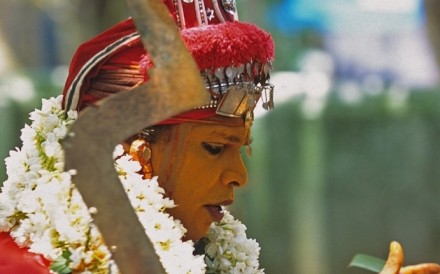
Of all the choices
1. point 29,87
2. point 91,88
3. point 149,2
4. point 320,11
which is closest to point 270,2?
point 320,11

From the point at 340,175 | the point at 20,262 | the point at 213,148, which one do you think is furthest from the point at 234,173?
the point at 340,175

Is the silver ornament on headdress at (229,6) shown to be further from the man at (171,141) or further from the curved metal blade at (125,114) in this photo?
the curved metal blade at (125,114)

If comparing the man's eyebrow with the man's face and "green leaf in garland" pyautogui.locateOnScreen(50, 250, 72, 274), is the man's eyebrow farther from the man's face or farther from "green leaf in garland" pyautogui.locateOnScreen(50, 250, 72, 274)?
"green leaf in garland" pyautogui.locateOnScreen(50, 250, 72, 274)

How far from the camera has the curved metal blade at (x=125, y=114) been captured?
299cm

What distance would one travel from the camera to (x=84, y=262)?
3432 millimetres

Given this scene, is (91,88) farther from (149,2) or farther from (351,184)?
(351,184)

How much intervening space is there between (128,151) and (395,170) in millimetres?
5781

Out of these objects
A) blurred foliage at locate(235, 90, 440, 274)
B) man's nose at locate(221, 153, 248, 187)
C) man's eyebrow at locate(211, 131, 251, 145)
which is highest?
man's eyebrow at locate(211, 131, 251, 145)

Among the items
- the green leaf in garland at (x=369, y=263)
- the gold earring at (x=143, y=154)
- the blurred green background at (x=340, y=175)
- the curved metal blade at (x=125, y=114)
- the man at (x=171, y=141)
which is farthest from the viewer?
the blurred green background at (x=340, y=175)

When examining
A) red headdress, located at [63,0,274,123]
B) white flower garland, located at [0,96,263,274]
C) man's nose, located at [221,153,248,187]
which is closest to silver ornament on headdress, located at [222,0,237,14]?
red headdress, located at [63,0,274,123]

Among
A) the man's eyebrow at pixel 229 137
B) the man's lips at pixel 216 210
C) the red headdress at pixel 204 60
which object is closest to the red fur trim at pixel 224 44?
the red headdress at pixel 204 60

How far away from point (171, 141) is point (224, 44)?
16.0 inches

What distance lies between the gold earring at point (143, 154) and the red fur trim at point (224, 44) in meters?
0.35

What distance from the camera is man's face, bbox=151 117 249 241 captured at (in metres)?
4.00
